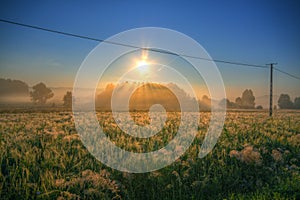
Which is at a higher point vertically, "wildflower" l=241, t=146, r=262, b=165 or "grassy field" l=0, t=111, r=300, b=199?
"wildflower" l=241, t=146, r=262, b=165

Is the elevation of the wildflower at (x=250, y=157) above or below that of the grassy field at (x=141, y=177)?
above

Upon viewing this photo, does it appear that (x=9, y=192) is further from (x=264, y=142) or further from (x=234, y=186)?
(x=264, y=142)

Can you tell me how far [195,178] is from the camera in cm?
562

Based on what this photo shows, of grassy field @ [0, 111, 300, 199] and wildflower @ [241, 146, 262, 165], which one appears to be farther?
wildflower @ [241, 146, 262, 165]

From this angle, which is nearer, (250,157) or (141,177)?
(141,177)

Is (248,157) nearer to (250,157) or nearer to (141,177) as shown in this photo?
(250,157)

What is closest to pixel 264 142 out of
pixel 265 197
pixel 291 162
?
pixel 291 162

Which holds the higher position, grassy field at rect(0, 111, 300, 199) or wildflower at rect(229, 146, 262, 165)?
wildflower at rect(229, 146, 262, 165)

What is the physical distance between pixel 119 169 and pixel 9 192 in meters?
2.04

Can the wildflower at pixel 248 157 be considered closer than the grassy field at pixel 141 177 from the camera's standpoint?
No

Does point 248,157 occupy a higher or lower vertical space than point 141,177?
higher

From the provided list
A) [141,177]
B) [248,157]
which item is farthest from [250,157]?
[141,177]

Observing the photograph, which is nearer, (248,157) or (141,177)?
(141,177)

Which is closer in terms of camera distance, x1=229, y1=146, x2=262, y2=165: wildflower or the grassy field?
the grassy field
